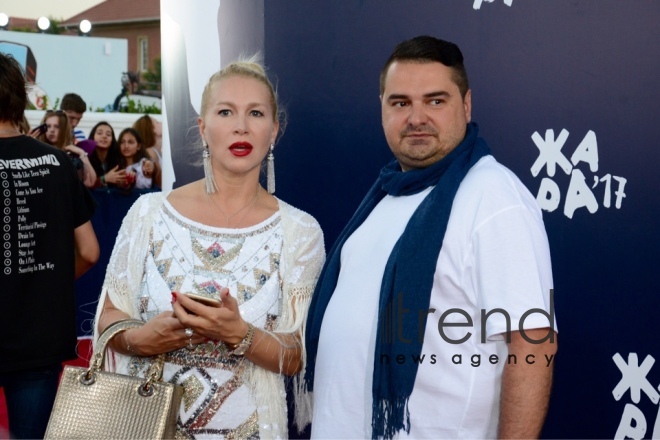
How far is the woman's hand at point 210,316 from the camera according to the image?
85.4 inches

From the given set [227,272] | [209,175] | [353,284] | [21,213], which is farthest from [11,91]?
[353,284]

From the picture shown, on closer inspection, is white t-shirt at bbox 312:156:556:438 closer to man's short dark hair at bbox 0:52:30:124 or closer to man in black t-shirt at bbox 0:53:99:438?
man in black t-shirt at bbox 0:53:99:438

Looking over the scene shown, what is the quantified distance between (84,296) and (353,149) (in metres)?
4.88

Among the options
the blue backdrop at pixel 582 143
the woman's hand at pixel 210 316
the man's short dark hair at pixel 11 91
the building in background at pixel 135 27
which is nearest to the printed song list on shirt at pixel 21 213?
the man's short dark hair at pixel 11 91

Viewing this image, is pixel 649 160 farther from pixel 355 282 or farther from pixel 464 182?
pixel 355 282

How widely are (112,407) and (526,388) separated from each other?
109 centimetres

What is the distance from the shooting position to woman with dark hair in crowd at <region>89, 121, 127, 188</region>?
816 cm

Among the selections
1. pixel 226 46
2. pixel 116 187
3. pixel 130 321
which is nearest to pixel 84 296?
pixel 116 187

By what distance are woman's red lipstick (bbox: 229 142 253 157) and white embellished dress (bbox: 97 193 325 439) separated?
22 centimetres

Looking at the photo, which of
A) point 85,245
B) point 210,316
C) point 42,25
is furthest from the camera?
point 42,25

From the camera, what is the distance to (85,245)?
345 cm

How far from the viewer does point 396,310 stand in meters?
2.21

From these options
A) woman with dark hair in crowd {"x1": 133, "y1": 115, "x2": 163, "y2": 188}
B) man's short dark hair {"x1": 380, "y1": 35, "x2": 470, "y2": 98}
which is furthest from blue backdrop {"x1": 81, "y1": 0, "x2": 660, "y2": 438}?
woman with dark hair in crowd {"x1": 133, "y1": 115, "x2": 163, "y2": 188}

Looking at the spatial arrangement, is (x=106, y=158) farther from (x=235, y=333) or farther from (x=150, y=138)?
(x=235, y=333)
